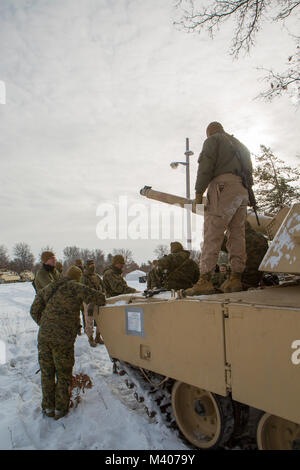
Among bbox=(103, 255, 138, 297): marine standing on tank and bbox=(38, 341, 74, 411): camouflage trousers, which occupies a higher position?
bbox=(103, 255, 138, 297): marine standing on tank

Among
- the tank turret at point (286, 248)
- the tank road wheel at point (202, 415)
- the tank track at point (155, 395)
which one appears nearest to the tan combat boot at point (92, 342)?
the tank track at point (155, 395)

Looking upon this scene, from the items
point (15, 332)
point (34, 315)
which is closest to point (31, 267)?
point (15, 332)

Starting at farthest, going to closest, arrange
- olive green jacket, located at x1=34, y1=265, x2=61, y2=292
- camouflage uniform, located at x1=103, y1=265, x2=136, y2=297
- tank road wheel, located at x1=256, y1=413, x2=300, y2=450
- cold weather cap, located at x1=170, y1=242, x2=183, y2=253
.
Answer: camouflage uniform, located at x1=103, y1=265, x2=136, y2=297 < olive green jacket, located at x1=34, y1=265, x2=61, y2=292 < cold weather cap, located at x1=170, y1=242, x2=183, y2=253 < tank road wheel, located at x1=256, y1=413, x2=300, y2=450

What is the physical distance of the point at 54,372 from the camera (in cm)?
390

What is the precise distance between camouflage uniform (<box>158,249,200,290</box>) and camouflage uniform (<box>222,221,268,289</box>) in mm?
924

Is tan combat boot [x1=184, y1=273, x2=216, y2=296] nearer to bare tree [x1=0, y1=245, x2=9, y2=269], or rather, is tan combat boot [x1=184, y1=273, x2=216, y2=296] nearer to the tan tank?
the tan tank

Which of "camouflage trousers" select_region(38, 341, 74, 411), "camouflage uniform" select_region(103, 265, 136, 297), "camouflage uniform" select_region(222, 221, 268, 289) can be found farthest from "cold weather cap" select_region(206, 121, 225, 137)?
"camouflage uniform" select_region(103, 265, 136, 297)

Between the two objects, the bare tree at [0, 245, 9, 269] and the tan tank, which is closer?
the tan tank

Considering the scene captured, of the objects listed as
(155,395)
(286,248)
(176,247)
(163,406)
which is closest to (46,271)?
(176,247)

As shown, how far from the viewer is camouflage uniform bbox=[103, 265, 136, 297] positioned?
6.21m

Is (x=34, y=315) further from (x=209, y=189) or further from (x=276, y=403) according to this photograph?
(x=276, y=403)

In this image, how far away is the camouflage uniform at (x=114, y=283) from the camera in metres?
6.21

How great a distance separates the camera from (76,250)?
76750mm

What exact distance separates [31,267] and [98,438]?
66.8 metres
